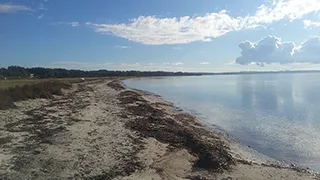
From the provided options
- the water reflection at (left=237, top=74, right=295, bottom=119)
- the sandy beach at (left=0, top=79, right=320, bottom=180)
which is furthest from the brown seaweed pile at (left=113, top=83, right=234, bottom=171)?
the water reflection at (left=237, top=74, right=295, bottom=119)

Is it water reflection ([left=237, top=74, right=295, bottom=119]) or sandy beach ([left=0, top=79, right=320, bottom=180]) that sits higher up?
sandy beach ([left=0, top=79, right=320, bottom=180])

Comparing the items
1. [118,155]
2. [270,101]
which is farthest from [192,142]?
[270,101]

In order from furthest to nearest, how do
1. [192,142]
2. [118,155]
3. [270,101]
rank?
[270,101], [192,142], [118,155]

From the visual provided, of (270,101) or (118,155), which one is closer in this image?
(118,155)

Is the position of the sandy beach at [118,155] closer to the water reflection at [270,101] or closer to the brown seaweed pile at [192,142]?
the brown seaweed pile at [192,142]

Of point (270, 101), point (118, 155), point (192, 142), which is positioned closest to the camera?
point (118, 155)

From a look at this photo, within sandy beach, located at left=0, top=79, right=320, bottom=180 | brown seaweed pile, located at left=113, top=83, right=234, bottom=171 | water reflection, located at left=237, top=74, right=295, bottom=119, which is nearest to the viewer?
sandy beach, located at left=0, top=79, right=320, bottom=180

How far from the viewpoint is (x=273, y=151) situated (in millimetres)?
18578

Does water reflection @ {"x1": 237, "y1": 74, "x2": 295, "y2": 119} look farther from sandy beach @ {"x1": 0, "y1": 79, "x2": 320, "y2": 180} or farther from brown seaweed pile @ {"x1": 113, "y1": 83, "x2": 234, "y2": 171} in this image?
sandy beach @ {"x1": 0, "y1": 79, "x2": 320, "y2": 180}

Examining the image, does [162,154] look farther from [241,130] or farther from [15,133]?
[241,130]

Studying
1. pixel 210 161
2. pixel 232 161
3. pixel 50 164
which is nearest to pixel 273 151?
pixel 232 161

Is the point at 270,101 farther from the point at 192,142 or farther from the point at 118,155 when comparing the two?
the point at 118,155

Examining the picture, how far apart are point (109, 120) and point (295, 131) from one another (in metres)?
13.6

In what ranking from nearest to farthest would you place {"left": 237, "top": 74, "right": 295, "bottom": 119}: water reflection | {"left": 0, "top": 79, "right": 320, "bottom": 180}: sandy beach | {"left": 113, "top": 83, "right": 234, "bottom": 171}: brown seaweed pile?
{"left": 0, "top": 79, "right": 320, "bottom": 180}: sandy beach → {"left": 113, "top": 83, "right": 234, "bottom": 171}: brown seaweed pile → {"left": 237, "top": 74, "right": 295, "bottom": 119}: water reflection
